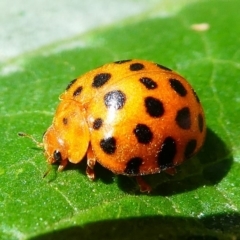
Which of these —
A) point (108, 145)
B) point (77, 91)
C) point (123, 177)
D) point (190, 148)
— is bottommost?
point (123, 177)

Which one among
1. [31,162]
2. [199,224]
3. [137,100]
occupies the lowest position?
[199,224]

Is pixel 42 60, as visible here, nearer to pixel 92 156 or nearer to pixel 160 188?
pixel 92 156

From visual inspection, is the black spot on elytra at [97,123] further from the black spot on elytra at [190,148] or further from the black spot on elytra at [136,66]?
the black spot on elytra at [190,148]

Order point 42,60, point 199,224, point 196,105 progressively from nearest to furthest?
point 199,224, point 196,105, point 42,60

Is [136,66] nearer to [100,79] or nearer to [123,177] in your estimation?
[100,79]

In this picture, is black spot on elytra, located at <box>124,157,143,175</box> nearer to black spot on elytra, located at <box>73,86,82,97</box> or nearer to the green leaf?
the green leaf

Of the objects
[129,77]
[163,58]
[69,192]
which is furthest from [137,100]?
[163,58]

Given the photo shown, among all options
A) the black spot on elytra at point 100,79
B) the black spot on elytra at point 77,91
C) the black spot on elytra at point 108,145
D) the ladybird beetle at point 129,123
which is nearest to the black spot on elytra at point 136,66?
the ladybird beetle at point 129,123

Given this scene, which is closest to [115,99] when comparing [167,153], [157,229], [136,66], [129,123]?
[129,123]
